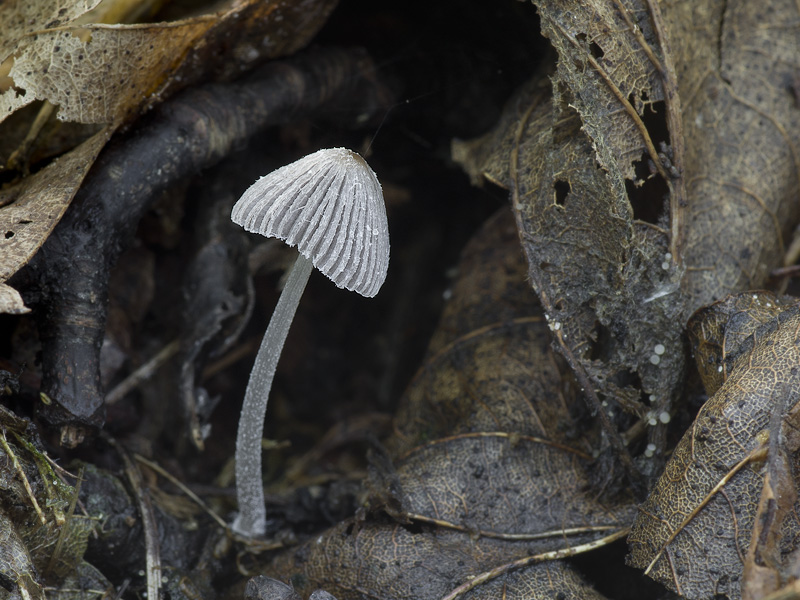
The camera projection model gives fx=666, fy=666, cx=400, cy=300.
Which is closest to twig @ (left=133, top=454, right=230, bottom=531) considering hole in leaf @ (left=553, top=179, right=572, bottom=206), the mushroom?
the mushroom

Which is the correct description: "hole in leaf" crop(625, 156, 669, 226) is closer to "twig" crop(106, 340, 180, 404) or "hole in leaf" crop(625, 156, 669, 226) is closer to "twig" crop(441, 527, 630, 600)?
"twig" crop(441, 527, 630, 600)

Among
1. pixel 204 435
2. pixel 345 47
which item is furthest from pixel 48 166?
pixel 345 47

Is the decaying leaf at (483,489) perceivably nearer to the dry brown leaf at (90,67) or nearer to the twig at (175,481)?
the twig at (175,481)

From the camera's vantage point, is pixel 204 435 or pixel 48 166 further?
pixel 204 435

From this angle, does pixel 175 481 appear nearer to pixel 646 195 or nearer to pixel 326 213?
pixel 326 213

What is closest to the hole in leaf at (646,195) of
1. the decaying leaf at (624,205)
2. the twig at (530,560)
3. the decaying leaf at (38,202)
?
the decaying leaf at (624,205)

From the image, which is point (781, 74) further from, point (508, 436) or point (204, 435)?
point (204, 435)
